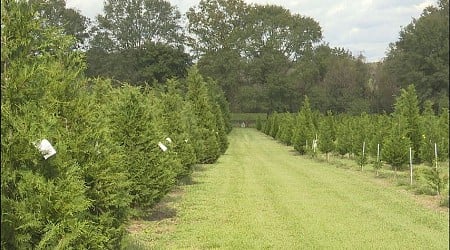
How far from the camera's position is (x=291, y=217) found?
37.2ft

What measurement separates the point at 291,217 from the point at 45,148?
24.7 feet

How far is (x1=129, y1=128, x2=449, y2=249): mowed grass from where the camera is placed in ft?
29.6

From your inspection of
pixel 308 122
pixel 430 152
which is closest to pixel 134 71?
pixel 308 122

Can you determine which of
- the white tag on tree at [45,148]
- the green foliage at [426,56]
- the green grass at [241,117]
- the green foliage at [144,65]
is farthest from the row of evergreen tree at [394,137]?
the green grass at [241,117]

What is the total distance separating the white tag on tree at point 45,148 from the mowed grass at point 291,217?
13.4 ft

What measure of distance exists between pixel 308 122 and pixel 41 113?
27850mm

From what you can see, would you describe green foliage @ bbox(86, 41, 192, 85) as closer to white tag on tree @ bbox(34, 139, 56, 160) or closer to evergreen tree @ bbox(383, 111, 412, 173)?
evergreen tree @ bbox(383, 111, 412, 173)

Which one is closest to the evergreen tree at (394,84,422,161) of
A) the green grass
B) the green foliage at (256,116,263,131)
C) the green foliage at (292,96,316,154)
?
the green foliage at (292,96,316,154)

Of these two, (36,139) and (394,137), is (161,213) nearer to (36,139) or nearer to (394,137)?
(36,139)

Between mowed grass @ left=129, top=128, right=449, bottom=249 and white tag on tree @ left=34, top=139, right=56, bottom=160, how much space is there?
13.4 feet

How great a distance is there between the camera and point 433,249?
8.55 meters

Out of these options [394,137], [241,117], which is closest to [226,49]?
[241,117]

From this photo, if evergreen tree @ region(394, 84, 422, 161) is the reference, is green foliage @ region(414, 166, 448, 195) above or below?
below

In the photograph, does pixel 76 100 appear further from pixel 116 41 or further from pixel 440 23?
pixel 116 41
